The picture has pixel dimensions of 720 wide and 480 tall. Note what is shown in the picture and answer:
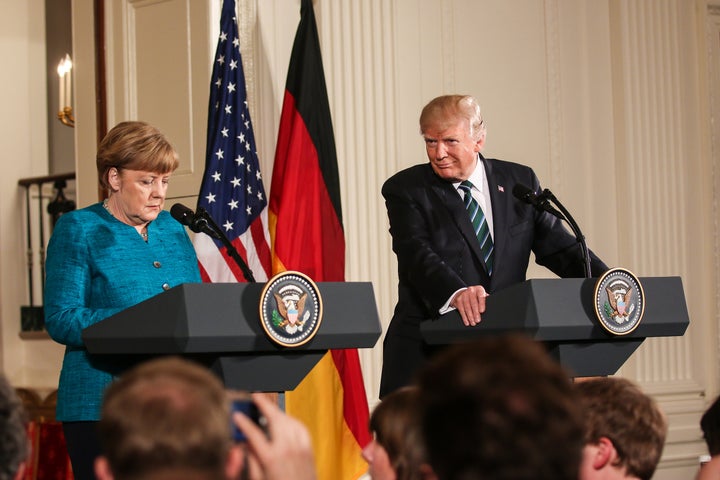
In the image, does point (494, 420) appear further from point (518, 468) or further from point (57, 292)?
point (57, 292)

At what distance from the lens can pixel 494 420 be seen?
1.19 meters

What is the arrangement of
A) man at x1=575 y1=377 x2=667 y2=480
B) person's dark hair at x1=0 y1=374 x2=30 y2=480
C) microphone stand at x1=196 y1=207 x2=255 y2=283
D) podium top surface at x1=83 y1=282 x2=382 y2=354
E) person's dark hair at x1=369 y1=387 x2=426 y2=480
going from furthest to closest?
microphone stand at x1=196 y1=207 x2=255 y2=283
podium top surface at x1=83 y1=282 x2=382 y2=354
man at x1=575 y1=377 x2=667 y2=480
person's dark hair at x1=369 y1=387 x2=426 y2=480
person's dark hair at x1=0 y1=374 x2=30 y2=480

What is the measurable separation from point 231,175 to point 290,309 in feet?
9.09

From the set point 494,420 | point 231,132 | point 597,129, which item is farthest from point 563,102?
point 494,420

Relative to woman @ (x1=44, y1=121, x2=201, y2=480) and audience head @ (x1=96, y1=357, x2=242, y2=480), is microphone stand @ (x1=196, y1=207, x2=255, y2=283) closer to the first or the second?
woman @ (x1=44, y1=121, x2=201, y2=480)

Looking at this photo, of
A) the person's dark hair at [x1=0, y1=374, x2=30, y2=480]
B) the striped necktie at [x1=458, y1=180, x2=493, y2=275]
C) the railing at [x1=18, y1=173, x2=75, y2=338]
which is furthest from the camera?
the railing at [x1=18, y1=173, x2=75, y2=338]

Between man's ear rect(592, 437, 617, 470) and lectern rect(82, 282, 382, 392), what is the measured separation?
28.3 inches

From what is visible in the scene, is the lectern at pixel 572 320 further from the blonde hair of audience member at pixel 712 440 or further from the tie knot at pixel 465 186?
the blonde hair of audience member at pixel 712 440

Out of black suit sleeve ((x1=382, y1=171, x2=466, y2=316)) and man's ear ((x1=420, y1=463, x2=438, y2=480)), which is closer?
man's ear ((x1=420, y1=463, x2=438, y2=480))

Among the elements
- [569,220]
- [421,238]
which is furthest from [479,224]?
[569,220]

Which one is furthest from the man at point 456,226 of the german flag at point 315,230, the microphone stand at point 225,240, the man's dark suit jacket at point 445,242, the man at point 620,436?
the german flag at point 315,230

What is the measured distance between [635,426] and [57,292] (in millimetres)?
1599

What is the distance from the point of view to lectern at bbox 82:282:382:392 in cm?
249

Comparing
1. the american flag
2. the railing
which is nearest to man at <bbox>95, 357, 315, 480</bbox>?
the american flag
